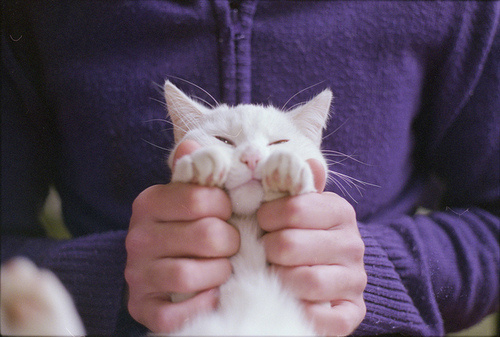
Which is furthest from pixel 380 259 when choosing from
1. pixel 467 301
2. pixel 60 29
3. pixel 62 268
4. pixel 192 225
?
pixel 60 29

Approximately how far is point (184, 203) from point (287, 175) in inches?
3.8

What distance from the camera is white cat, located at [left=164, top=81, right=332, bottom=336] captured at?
9.9 inches

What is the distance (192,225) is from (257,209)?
66 mm

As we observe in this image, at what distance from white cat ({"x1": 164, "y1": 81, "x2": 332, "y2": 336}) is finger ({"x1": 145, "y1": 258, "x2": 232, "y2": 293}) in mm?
10

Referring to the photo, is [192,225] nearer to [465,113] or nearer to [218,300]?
[218,300]

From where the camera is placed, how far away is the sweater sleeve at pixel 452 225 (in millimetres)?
349

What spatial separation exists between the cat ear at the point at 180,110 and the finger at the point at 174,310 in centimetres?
19

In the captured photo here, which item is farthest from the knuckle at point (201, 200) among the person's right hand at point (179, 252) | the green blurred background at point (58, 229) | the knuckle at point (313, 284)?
the green blurred background at point (58, 229)

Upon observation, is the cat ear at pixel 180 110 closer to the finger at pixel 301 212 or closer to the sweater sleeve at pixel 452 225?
the finger at pixel 301 212

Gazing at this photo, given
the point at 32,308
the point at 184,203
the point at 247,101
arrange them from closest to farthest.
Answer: the point at 32,308
the point at 184,203
the point at 247,101

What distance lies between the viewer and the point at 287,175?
265 mm

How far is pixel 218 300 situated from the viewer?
27cm

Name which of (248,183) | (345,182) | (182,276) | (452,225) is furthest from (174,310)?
(452,225)

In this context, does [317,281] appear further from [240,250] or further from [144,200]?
[144,200]
